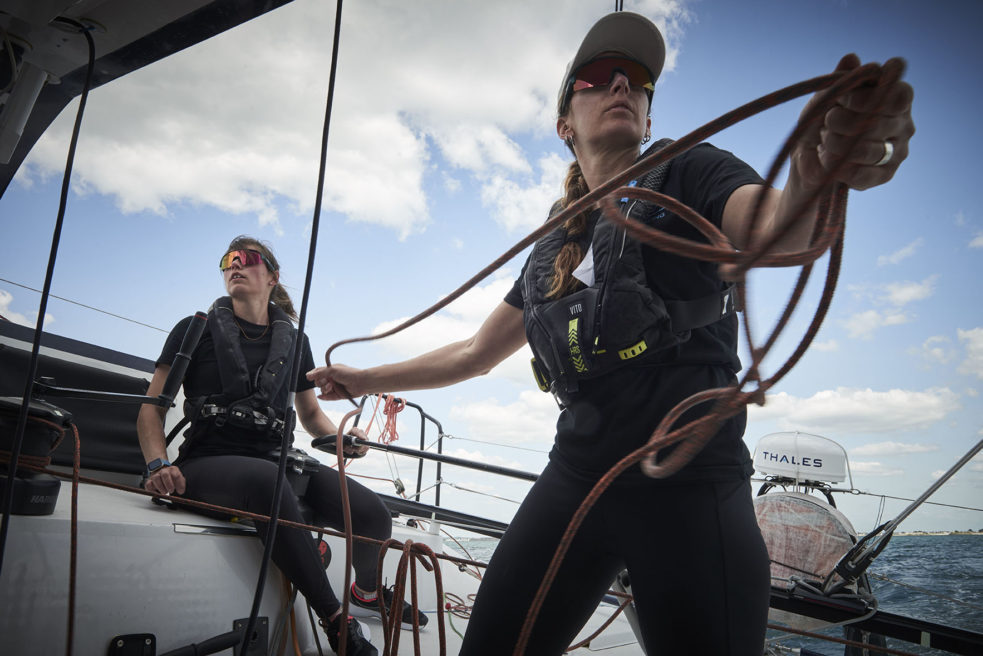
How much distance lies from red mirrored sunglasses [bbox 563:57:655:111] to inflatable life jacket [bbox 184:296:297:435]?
1667 mm

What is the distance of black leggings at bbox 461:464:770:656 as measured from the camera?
2.63 feet

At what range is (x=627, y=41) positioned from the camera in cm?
118

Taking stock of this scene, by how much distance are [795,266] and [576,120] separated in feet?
2.42

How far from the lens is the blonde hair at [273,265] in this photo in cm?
269

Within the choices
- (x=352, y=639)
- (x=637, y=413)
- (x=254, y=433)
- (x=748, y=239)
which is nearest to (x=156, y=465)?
(x=254, y=433)

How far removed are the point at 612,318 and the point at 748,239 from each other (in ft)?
1.07

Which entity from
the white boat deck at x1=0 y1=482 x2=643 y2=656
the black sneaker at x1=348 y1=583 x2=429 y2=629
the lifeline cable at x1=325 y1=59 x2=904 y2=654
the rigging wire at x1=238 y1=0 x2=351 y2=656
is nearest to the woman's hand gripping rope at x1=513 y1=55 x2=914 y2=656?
the lifeline cable at x1=325 y1=59 x2=904 y2=654

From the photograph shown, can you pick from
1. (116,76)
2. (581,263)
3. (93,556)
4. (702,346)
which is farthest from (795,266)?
(116,76)

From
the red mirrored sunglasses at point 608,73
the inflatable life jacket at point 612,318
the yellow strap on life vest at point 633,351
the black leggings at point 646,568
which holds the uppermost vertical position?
the red mirrored sunglasses at point 608,73

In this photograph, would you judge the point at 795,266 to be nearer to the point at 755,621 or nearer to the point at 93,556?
the point at 755,621

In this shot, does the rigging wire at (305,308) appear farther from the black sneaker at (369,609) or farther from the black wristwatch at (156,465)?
the black sneaker at (369,609)

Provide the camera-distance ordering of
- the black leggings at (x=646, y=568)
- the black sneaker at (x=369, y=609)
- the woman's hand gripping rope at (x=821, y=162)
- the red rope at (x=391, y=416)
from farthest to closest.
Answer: the red rope at (x=391, y=416) → the black sneaker at (x=369, y=609) → the black leggings at (x=646, y=568) → the woman's hand gripping rope at (x=821, y=162)

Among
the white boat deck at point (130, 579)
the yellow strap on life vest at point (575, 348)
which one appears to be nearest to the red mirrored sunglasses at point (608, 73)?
the yellow strap on life vest at point (575, 348)

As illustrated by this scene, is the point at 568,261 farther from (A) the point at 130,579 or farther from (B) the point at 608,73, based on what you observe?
(A) the point at 130,579
